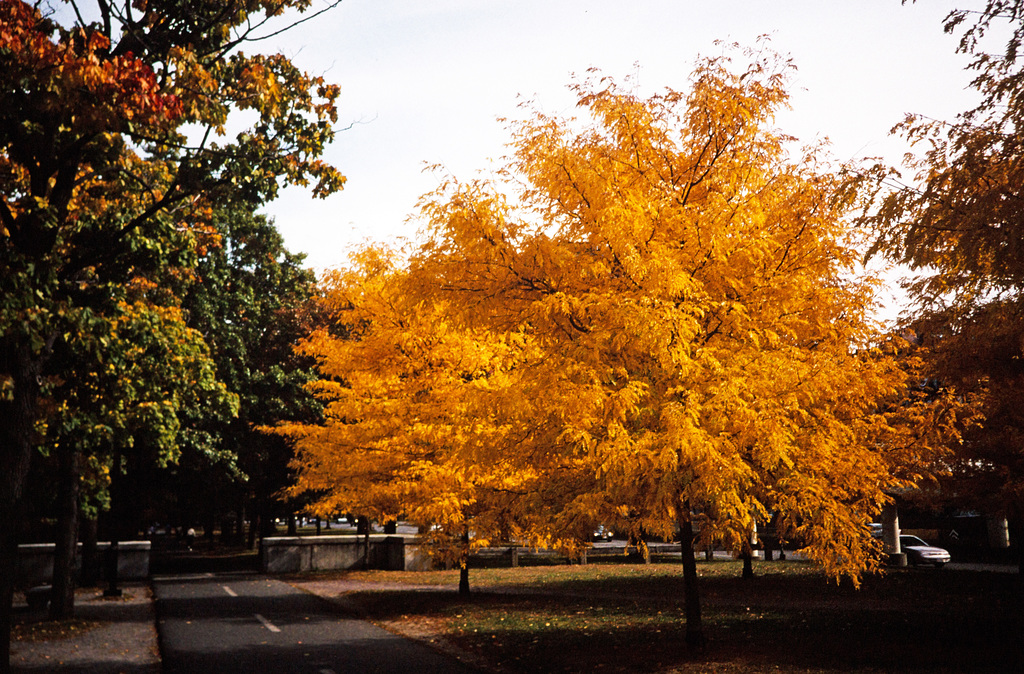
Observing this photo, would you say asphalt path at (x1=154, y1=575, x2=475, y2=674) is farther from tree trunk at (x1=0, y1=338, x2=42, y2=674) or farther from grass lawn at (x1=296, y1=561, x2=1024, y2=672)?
tree trunk at (x1=0, y1=338, x2=42, y2=674)

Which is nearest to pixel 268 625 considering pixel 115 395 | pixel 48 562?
pixel 115 395

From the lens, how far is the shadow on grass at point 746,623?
403 inches

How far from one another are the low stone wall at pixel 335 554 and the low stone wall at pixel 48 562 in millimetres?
4144

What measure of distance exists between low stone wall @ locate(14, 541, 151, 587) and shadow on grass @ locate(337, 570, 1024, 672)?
1121 cm

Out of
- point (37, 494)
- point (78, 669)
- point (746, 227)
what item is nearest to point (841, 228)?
point (746, 227)

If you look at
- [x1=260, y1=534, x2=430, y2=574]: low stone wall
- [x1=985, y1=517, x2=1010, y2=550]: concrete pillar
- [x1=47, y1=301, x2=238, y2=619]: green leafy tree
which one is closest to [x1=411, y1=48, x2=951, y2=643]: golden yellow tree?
[x1=47, y1=301, x2=238, y2=619]: green leafy tree

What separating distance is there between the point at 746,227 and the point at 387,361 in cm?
940

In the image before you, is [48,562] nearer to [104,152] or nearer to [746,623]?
[104,152]

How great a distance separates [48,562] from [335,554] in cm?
982

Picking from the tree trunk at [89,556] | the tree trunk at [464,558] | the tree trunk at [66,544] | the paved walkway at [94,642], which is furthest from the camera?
the tree trunk at [89,556]

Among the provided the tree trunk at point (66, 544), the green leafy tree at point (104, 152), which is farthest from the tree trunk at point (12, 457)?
the tree trunk at point (66, 544)

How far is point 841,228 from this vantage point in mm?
9883

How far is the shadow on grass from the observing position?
10234 mm

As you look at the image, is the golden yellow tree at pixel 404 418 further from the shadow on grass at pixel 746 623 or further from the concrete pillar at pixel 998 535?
the concrete pillar at pixel 998 535
